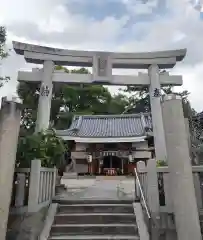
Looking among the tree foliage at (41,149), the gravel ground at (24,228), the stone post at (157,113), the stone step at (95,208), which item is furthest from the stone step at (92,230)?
the stone post at (157,113)

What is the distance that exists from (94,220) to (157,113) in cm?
459

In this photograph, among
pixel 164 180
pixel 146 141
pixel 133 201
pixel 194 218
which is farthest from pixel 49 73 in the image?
pixel 146 141

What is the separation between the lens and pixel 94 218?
4.86 meters

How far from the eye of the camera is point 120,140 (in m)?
17.9

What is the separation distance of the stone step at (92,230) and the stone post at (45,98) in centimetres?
372

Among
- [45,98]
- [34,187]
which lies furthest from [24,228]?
[45,98]

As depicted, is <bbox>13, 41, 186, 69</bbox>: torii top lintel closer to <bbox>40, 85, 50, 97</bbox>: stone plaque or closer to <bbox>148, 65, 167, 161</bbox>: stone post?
<bbox>148, 65, 167, 161</bbox>: stone post

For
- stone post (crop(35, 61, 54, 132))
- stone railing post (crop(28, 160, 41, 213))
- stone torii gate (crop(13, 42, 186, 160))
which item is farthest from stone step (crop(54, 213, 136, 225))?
stone torii gate (crop(13, 42, 186, 160))

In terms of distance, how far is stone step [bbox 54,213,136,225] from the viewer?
480 centimetres

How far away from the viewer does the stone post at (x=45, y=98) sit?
7.82 m

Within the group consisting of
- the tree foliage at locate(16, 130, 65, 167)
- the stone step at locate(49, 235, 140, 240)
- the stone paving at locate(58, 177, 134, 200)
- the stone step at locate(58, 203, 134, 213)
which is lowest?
the stone step at locate(49, 235, 140, 240)

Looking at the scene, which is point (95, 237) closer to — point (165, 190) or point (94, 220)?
point (94, 220)

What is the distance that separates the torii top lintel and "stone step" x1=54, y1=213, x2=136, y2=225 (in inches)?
213

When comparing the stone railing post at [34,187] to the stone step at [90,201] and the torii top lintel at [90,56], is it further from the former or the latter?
the torii top lintel at [90,56]
